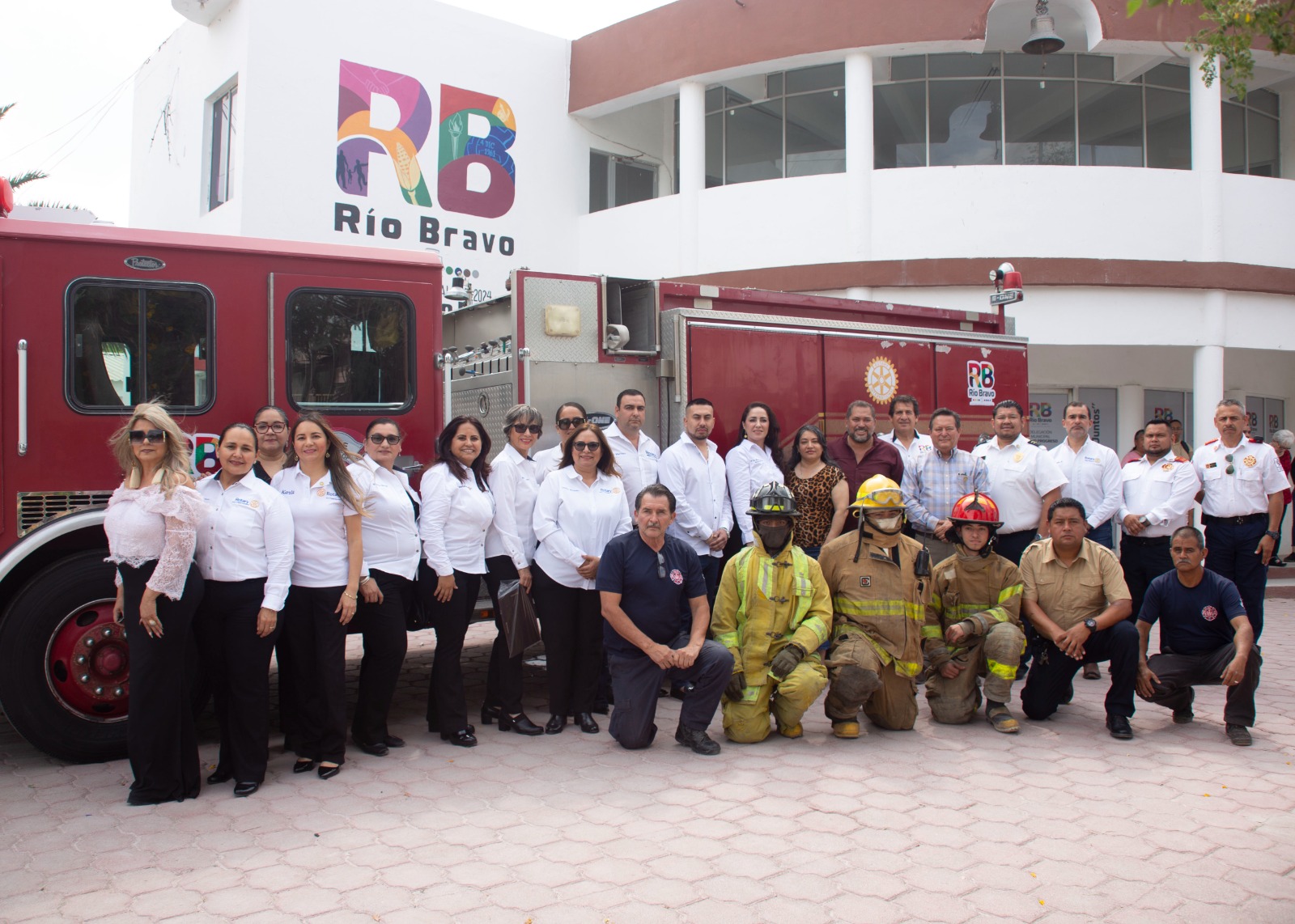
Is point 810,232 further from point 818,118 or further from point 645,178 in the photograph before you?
point 645,178

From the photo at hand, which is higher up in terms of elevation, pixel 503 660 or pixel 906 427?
pixel 906 427

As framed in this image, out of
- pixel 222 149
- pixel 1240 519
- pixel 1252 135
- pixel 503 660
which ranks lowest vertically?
pixel 503 660

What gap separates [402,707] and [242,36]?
10.8 meters

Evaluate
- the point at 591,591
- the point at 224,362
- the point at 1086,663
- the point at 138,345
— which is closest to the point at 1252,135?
the point at 1086,663

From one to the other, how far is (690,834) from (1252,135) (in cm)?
1687

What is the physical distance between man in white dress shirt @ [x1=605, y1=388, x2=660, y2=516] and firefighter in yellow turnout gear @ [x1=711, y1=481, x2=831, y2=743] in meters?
0.96

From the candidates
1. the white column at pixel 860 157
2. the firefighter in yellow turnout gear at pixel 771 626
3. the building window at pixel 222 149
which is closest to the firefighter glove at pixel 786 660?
the firefighter in yellow turnout gear at pixel 771 626

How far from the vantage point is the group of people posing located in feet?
15.0

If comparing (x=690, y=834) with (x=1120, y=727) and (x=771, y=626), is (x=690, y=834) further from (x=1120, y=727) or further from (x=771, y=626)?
(x=1120, y=727)

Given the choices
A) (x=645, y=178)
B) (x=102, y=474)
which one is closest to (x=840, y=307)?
(x=102, y=474)

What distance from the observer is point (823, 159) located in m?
15.9

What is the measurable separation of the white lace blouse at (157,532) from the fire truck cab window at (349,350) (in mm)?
1313

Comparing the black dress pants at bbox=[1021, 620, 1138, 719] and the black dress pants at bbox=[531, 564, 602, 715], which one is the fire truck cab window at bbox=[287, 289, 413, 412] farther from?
the black dress pants at bbox=[1021, 620, 1138, 719]

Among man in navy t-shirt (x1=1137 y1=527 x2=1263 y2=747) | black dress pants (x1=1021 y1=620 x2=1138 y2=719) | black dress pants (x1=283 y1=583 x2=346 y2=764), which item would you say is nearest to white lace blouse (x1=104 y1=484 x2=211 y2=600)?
black dress pants (x1=283 y1=583 x2=346 y2=764)
